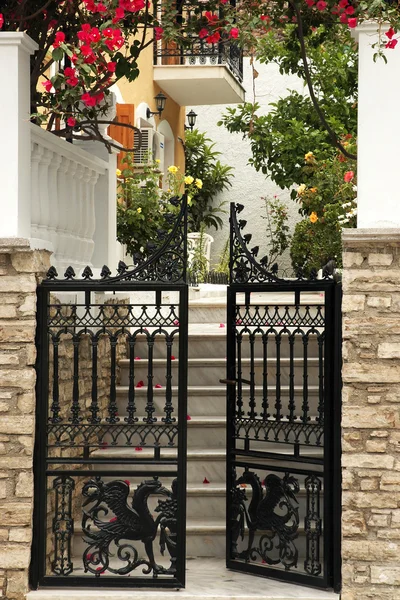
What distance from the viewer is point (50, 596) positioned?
5730mm

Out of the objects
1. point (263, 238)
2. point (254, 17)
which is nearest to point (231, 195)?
point (263, 238)

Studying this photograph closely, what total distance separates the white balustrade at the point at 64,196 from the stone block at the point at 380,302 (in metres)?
2.10

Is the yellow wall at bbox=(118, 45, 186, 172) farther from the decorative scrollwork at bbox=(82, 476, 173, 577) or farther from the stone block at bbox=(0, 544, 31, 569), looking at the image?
the stone block at bbox=(0, 544, 31, 569)

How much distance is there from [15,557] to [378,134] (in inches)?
121

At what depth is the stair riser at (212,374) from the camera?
750 cm

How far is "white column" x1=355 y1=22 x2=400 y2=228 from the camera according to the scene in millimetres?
5543

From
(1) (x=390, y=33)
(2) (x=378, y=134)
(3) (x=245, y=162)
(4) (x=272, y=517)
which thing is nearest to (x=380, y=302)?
(2) (x=378, y=134)

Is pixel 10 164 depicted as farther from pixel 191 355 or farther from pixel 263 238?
pixel 263 238

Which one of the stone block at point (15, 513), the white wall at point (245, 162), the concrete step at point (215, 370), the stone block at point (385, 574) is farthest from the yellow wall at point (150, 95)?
the stone block at point (385, 574)

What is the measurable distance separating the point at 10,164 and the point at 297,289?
1.80 m

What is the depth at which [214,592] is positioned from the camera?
18.9ft

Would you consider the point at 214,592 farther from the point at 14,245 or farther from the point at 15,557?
the point at 14,245

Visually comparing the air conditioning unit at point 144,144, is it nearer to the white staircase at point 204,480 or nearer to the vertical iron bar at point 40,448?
the white staircase at point 204,480

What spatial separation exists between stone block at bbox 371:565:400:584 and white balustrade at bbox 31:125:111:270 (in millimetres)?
2790
